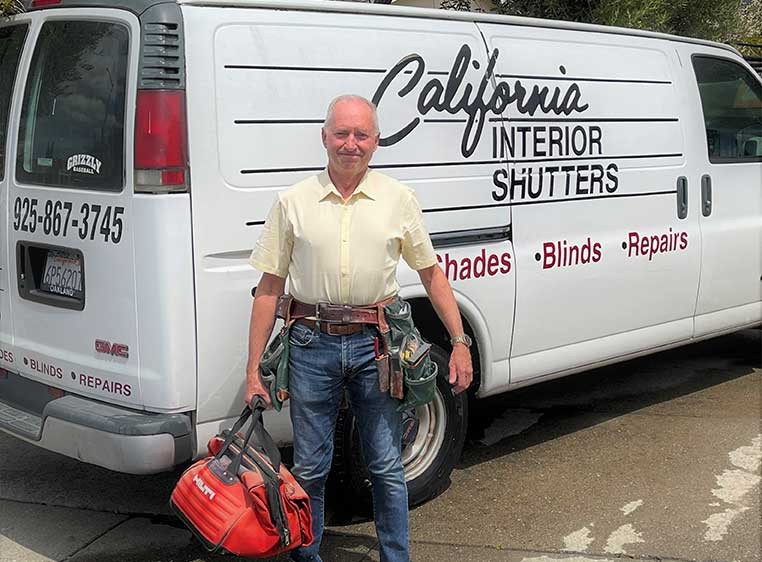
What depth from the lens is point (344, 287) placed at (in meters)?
3.43

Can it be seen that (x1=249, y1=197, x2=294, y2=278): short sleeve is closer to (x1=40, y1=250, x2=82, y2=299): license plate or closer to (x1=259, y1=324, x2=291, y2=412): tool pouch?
(x1=259, y1=324, x2=291, y2=412): tool pouch

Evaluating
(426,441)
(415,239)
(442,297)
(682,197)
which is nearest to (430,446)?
(426,441)

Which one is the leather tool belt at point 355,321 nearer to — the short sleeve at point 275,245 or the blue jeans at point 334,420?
the blue jeans at point 334,420

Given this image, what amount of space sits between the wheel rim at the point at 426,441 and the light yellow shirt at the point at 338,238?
3.94 ft

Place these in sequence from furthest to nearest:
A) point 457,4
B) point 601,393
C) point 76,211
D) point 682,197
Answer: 1. point 457,4
2. point 601,393
3. point 682,197
4. point 76,211

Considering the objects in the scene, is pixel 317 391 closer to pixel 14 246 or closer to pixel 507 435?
pixel 14 246

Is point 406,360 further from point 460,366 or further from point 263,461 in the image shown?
point 263,461

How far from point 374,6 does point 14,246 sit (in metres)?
1.83

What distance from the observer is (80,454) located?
3879 mm

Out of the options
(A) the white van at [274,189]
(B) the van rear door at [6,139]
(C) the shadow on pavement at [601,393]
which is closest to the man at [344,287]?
(A) the white van at [274,189]

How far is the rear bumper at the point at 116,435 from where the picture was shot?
12.1ft

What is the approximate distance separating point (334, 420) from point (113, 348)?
900mm

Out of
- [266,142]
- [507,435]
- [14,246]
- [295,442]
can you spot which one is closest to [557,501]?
[507,435]

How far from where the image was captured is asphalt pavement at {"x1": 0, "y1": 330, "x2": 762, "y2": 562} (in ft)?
13.9
